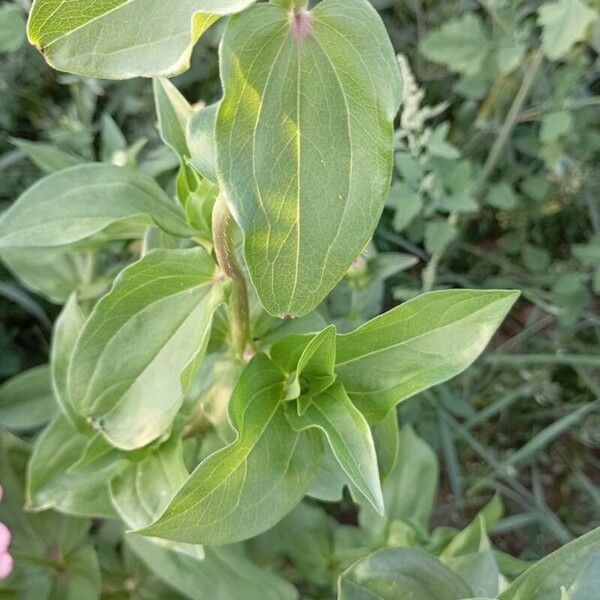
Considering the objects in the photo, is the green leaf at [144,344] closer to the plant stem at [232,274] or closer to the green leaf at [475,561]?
the plant stem at [232,274]

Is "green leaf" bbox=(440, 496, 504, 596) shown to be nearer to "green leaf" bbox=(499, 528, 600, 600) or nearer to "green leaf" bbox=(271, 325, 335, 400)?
"green leaf" bbox=(499, 528, 600, 600)

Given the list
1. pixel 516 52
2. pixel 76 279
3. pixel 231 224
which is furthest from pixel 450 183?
pixel 231 224

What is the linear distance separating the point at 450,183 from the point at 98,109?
1.82 feet

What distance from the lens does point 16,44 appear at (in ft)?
3.14

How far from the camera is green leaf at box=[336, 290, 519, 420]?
1.72 ft

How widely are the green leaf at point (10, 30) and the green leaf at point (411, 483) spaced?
0.66 m

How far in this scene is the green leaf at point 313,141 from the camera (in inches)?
15.2

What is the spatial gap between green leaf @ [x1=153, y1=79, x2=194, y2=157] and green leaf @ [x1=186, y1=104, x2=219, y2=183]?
5.8 inches

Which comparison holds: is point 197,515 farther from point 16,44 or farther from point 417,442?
point 16,44

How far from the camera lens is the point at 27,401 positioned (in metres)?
0.89

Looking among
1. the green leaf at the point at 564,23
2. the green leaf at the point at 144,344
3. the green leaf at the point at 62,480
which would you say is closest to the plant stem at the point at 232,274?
the green leaf at the point at 144,344

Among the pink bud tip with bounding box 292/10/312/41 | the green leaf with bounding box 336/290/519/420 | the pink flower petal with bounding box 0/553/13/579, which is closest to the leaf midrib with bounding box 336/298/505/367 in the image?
the green leaf with bounding box 336/290/519/420

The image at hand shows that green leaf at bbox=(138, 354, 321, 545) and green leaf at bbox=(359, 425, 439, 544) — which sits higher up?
green leaf at bbox=(138, 354, 321, 545)

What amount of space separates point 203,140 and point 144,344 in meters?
0.19
